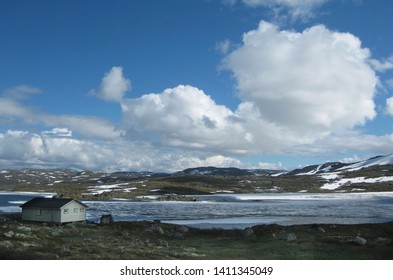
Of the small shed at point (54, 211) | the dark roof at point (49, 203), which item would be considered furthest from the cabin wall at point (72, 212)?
the dark roof at point (49, 203)

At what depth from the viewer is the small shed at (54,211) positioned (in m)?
56.5

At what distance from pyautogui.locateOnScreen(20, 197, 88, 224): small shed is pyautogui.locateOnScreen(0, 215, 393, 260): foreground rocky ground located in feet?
10.6

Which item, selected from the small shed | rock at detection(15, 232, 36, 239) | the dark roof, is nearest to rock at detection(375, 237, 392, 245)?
rock at detection(15, 232, 36, 239)

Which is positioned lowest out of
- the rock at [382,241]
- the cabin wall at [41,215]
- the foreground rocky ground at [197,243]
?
the rock at [382,241]

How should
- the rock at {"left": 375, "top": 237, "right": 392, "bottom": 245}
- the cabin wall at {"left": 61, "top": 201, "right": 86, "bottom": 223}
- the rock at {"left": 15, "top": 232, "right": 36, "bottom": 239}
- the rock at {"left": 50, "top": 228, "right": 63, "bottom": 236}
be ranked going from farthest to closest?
the cabin wall at {"left": 61, "top": 201, "right": 86, "bottom": 223}
the rock at {"left": 50, "top": 228, "right": 63, "bottom": 236}
the rock at {"left": 15, "top": 232, "right": 36, "bottom": 239}
the rock at {"left": 375, "top": 237, "right": 392, "bottom": 245}

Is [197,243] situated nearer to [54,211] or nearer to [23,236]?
[23,236]

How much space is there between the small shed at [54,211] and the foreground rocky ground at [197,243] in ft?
10.6

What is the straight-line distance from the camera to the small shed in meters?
56.5

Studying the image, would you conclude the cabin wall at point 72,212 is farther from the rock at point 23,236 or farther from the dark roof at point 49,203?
the rock at point 23,236

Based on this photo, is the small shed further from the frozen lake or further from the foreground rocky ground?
the frozen lake

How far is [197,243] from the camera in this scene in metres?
41.0

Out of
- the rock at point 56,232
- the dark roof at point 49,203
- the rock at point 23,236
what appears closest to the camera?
the rock at point 23,236
